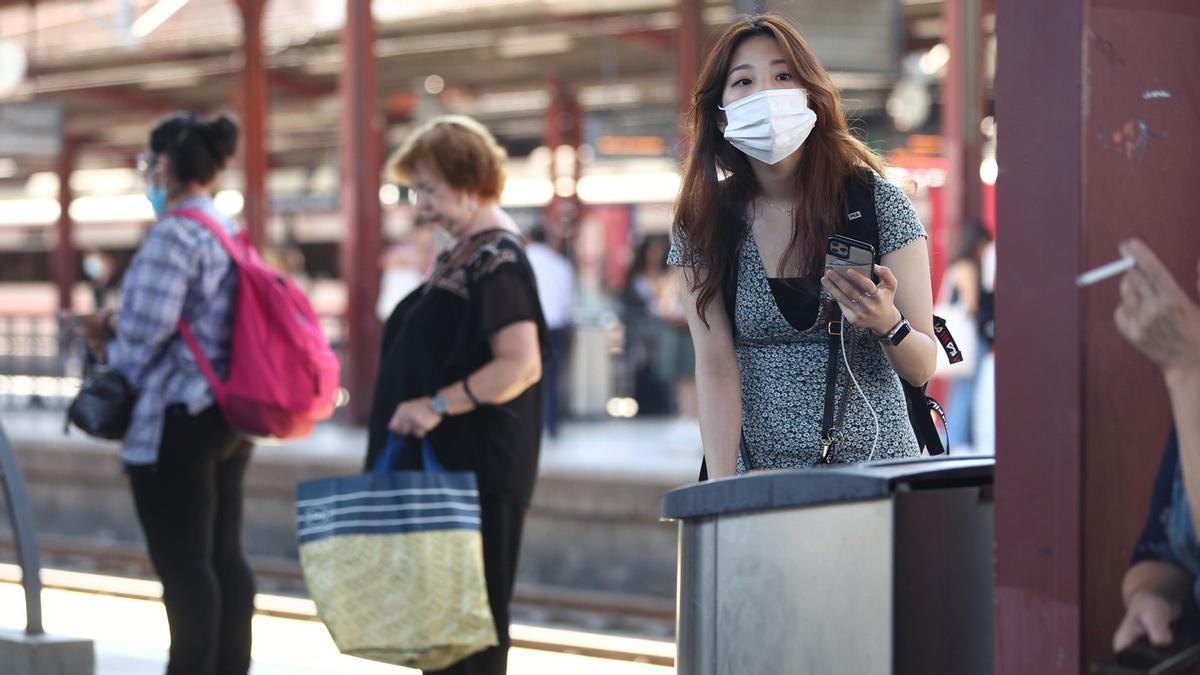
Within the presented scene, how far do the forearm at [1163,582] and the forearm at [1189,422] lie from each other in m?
0.12

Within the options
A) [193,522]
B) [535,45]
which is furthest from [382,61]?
[193,522]

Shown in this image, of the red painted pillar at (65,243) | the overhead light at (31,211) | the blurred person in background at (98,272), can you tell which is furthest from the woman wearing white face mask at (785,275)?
the overhead light at (31,211)

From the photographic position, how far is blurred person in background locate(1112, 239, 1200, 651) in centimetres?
166

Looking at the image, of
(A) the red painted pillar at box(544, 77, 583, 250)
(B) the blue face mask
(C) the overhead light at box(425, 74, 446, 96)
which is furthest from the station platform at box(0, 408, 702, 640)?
(C) the overhead light at box(425, 74, 446, 96)

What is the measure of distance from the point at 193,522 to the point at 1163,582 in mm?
2802

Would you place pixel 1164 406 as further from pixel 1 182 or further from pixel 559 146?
pixel 1 182

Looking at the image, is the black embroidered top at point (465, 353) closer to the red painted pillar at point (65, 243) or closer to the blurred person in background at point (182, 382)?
the blurred person in background at point (182, 382)

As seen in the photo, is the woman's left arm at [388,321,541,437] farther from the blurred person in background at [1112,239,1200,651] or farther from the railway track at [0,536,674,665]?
the railway track at [0,536,674,665]

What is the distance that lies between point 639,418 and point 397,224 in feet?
28.1

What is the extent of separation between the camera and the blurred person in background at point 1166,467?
166 cm

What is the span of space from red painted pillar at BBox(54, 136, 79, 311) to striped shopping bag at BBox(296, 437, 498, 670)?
20716 millimetres

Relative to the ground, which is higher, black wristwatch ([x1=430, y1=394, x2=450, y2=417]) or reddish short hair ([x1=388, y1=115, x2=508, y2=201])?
reddish short hair ([x1=388, y1=115, x2=508, y2=201])

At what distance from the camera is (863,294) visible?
2.39 m

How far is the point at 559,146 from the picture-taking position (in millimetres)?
20953
